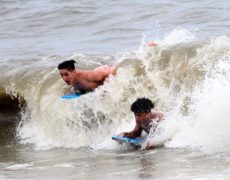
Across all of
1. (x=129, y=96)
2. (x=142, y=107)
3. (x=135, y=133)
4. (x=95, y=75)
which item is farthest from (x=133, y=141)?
(x=95, y=75)

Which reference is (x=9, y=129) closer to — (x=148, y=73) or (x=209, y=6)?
(x=148, y=73)

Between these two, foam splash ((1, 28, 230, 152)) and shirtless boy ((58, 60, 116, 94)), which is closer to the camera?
foam splash ((1, 28, 230, 152))

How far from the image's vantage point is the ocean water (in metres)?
7.99

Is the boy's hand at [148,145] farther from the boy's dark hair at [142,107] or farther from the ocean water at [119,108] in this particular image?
the boy's dark hair at [142,107]

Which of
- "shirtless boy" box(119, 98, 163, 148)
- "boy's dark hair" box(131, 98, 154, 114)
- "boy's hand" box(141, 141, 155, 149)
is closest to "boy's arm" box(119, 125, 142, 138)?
"shirtless boy" box(119, 98, 163, 148)

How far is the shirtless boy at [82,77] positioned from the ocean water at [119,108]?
0.14m

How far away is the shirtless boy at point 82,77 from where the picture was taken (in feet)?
35.6

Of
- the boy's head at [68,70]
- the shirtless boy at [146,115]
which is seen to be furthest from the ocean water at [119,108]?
the boy's head at [68,70]

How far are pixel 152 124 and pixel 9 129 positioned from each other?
3.68 meters

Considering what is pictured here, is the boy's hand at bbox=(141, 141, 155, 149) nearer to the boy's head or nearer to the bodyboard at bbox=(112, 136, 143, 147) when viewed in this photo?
the bodyboard at bbox=(112, 136, 143, 147)

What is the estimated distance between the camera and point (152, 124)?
31.5 feet

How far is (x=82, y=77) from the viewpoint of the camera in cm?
1108

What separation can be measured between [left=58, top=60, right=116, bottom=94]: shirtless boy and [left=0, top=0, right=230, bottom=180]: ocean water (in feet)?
0.47

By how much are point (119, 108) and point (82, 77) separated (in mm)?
727
